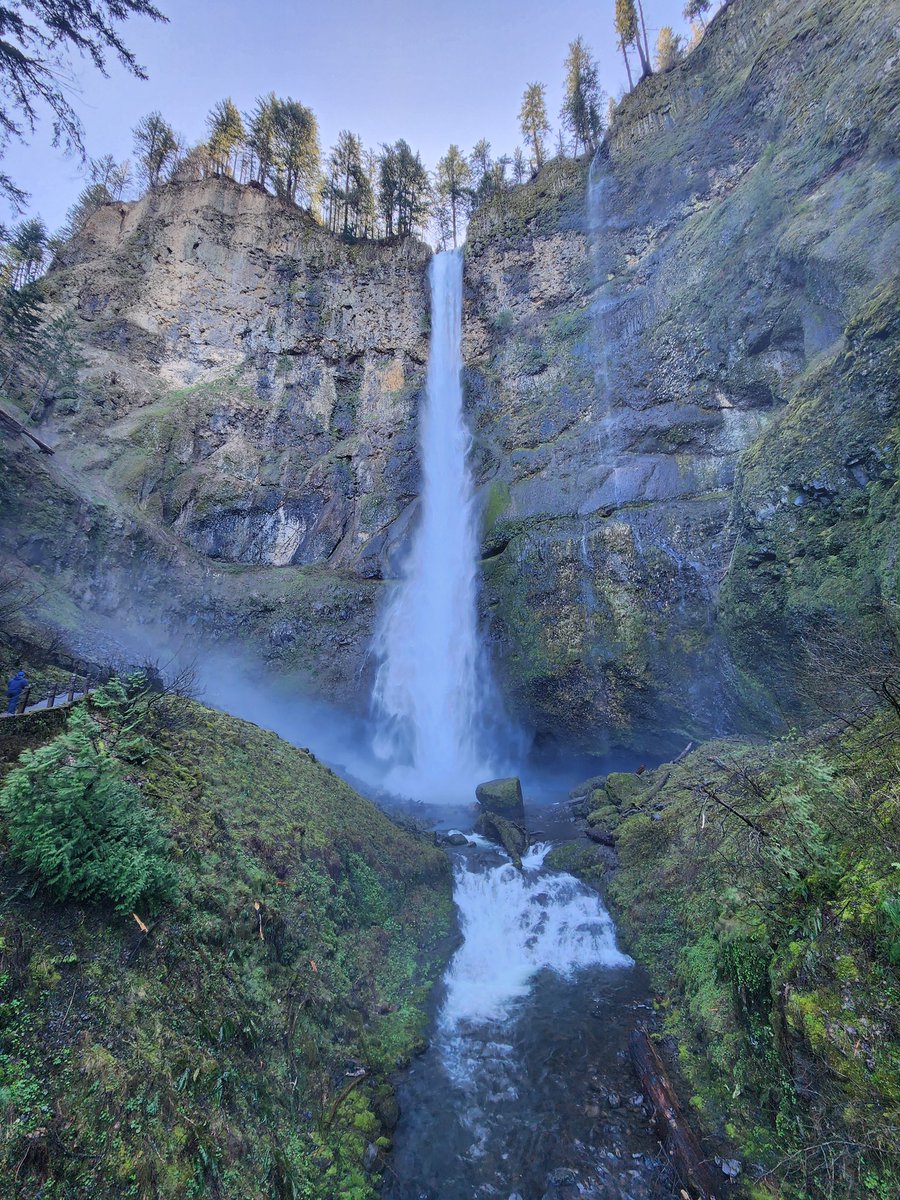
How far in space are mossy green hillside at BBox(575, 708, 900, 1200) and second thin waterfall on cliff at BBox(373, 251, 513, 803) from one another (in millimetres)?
15476

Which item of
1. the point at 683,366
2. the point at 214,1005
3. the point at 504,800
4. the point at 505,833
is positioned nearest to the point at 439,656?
the point at 504,800

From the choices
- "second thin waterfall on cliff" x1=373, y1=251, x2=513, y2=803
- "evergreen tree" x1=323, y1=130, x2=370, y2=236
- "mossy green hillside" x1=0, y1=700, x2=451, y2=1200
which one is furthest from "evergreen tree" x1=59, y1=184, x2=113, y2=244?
"mossy green hillside" x1=0, y1=700, x2=451, y2=1200

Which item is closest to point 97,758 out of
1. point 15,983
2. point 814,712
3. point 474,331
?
point 15,983

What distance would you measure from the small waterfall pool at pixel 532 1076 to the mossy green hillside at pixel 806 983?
89 centimetres

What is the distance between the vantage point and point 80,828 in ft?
14.9

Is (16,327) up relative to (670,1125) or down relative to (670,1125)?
up

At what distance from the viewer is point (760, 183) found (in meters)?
18.9

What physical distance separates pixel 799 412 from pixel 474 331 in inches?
910

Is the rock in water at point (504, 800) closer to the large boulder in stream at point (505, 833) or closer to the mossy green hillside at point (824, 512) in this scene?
the large boulder in stream at point (505, 833)

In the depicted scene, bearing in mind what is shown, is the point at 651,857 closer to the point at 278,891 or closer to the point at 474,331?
the point at 278,891

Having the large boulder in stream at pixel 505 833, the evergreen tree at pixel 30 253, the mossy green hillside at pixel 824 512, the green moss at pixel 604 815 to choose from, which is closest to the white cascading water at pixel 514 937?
the large boulder in stream at pixel 505 833

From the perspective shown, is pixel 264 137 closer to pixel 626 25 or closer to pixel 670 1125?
pixel 626 25

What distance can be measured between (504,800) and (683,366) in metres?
18.8

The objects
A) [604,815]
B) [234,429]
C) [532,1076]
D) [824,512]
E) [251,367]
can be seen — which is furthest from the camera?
[251,367]
